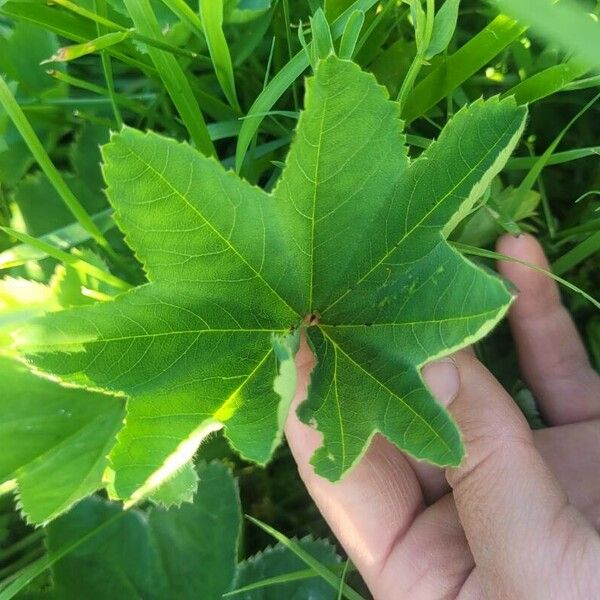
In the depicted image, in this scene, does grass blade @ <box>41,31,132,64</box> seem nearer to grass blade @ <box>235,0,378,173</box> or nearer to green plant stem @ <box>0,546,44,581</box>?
grass blade @ <box>235,0,378,173</box>

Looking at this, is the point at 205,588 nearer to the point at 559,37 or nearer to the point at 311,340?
the point at 311,340

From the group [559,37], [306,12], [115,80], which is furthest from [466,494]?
[115,80]

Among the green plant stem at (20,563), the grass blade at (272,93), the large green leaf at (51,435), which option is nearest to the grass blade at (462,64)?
the grass blade at (272,93)

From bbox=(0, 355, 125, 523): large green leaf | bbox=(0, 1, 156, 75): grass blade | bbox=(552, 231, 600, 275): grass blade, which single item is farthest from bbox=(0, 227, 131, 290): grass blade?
bbox=(552, 231, 600, 275): grass blade

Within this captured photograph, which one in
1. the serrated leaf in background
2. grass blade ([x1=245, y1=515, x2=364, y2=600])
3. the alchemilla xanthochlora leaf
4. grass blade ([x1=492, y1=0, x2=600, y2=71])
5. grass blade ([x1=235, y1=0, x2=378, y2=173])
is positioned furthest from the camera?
the serrated leaf in background

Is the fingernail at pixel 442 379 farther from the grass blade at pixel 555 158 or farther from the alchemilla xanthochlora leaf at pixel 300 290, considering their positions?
the grass blade at pixel 555 158
